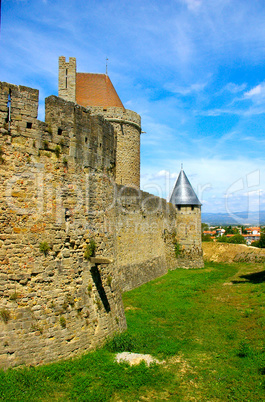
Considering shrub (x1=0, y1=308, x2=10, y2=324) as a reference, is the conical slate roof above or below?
above

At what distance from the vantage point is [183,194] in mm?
22391

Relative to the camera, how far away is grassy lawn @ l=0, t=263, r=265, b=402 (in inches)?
184

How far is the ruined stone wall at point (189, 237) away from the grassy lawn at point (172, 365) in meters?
10.2

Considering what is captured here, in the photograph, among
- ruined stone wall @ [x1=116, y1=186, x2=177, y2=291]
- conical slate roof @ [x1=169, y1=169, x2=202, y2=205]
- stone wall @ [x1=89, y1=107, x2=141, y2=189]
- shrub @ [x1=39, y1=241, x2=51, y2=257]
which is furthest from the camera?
conical slate roof @ [x1=169, y1=169, x2=202, y2=205]

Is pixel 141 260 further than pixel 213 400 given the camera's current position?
Yes

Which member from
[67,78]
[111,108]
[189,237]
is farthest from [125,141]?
[189,237]

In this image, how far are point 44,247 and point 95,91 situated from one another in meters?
16.8

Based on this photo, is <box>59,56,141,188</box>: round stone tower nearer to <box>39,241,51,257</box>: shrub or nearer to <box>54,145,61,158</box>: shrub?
<box>54,145,61,158</box>: shrub

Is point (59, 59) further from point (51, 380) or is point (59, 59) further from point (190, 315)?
point (51, 380)

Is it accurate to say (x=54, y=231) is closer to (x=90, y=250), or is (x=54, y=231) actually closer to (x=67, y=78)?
(x=90, y=250)

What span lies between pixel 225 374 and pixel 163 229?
13.7 meters

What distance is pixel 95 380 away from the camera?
198 inches

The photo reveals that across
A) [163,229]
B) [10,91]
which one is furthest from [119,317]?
[163,229]

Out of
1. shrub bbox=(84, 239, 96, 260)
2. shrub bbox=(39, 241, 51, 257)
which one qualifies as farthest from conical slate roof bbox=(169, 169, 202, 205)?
shrub bbox=(39, 241, 51, 257)
